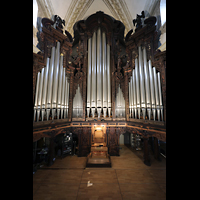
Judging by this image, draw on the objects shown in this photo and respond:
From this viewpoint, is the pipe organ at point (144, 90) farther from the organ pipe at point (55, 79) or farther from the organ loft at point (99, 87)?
the organ pipe at point (55, 79)

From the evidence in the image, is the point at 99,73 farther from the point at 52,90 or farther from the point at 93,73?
the point at 52,90

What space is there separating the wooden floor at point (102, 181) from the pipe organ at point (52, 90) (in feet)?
6.65

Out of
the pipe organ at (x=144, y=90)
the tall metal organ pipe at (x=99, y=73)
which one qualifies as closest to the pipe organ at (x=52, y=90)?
the tall metal organ pipe at (x=99, y=73)

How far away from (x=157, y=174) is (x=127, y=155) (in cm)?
165

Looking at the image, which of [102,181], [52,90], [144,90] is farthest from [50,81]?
[102,181]

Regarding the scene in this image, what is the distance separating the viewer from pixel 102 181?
3402mm

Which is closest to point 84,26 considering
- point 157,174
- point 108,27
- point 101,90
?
point 108,27

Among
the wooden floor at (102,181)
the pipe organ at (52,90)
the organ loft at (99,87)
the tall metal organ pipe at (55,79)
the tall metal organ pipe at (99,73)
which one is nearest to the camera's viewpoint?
the wooden floor at (102,181)

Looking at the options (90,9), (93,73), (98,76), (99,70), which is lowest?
(98,76)

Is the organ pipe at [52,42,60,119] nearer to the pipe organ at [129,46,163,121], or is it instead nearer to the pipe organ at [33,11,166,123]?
the pipe organ at [33,11,166,123]

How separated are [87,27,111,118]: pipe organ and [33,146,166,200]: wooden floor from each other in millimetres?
2369

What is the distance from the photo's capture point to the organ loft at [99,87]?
4.21 m

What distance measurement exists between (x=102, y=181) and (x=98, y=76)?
4.46 meters

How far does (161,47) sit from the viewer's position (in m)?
4.69
